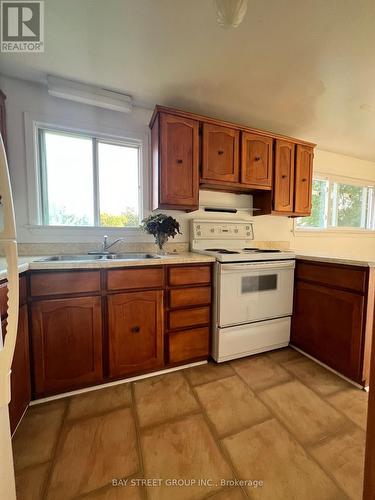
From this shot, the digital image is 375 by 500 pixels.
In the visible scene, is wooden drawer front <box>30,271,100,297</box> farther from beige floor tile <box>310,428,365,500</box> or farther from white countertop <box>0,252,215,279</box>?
beige floor tile <box>310,428,365,500</box>

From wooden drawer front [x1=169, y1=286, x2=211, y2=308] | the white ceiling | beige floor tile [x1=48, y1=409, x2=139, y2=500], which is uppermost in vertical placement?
the white ceiling

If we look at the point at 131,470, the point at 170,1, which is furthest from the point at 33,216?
the point at 131,470

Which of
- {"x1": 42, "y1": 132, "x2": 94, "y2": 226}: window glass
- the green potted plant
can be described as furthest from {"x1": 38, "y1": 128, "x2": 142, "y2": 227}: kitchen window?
the green potted plant

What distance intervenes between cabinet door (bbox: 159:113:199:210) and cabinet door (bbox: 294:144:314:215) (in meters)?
1.26

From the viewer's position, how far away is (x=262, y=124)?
2.37 meters

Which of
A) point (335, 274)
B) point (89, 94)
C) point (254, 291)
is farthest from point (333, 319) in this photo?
point (89, 94)

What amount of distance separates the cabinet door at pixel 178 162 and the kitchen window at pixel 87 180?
17.3 inches

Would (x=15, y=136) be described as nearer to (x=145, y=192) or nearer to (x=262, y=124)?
(x=145, y=192)

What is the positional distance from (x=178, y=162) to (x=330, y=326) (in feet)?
6.22

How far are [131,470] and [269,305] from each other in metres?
1.50

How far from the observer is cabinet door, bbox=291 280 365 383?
158 cm

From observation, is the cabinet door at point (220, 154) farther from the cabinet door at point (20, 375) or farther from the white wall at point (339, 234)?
the cabinet door at point (20, 375)

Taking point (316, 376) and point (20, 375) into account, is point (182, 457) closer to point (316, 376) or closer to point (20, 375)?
point (20, 375)

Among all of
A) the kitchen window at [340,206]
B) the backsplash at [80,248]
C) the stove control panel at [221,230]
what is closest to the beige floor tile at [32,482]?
the backsplash at [80,248]
